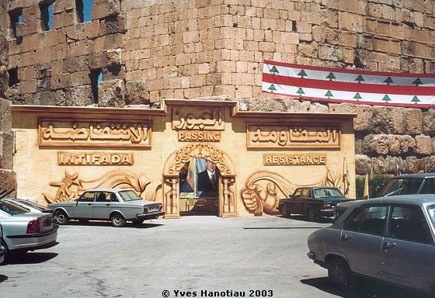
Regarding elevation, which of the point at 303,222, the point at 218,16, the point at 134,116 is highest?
the point at 218,16

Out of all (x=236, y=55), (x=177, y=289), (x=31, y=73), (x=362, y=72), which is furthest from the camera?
(x=31, y=73)

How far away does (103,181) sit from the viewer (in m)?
18.9

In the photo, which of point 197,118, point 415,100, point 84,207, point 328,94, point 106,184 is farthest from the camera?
point 415,100

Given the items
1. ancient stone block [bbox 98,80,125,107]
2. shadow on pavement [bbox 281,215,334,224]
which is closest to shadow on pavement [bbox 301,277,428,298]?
shadow on pavement [bbox 281,215,334,224]

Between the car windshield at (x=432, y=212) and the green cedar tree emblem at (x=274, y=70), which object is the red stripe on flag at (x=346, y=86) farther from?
the car windshield at (x=432, y=212)

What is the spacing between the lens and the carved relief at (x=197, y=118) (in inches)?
775

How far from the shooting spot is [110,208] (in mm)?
16250

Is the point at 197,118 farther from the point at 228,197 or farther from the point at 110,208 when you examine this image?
the point at 110,208

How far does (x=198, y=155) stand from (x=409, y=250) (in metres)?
14.2

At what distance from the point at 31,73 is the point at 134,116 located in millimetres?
10620

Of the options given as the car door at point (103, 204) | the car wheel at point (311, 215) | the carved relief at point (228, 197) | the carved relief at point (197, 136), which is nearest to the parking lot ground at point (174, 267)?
the car door at point (103, 204)

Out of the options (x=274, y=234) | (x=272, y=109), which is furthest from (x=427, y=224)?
(x=272, y=109)

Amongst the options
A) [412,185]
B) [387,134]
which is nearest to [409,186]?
[412,185]

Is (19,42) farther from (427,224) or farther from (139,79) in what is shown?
(427,224)
